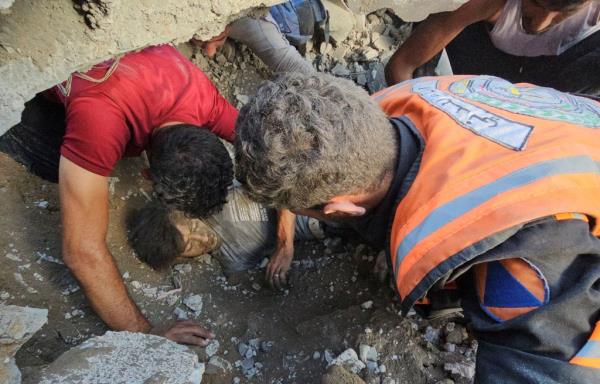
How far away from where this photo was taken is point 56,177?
2391 mm

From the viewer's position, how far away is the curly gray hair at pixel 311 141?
4.09ft

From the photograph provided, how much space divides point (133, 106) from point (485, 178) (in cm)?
148

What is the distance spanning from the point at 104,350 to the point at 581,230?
1324mm

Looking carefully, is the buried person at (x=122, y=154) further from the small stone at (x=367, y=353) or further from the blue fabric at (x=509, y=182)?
the blue fabric at (x=509, y=182)

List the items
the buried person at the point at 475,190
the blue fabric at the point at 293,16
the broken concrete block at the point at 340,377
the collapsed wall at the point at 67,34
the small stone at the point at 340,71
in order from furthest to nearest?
1. the small stone at the point at 340,71
2. the blue fabric at the point at 293,16
3. the broken concrete block at the point at 340,377
4. the collapsed wall at the point at 67,34
5. the buried person at the point at 475,190

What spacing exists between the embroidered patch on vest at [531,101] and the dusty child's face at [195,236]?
140cm

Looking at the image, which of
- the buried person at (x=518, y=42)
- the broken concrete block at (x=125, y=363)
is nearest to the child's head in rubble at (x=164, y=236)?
the broken concrete block at (x=125, y=363)

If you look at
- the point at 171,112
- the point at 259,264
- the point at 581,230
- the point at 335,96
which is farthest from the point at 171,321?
the point at 581,230

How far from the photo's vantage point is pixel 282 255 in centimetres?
229

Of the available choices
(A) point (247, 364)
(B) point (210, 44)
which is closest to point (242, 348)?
(A) point (247, 364)

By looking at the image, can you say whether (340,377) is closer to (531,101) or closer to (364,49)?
(531,101)

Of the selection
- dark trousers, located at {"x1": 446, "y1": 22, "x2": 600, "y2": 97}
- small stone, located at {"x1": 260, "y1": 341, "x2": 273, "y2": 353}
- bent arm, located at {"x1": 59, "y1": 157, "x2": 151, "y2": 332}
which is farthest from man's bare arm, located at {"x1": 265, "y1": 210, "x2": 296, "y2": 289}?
dark trousers, located at {"x1": 446, "y1": 22, "x2": 600, "y2": 97}

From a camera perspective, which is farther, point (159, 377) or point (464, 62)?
point (464, 62)

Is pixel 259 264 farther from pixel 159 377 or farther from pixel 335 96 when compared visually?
pixel 335 96
